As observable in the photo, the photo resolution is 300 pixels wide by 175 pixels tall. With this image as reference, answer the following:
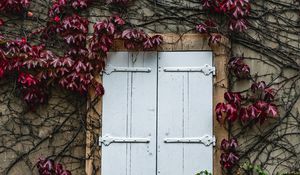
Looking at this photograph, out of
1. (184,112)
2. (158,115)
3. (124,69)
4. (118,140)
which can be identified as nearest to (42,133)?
(118,140)

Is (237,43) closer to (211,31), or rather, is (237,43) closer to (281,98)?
(211,31)

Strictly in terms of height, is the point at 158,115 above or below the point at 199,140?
above

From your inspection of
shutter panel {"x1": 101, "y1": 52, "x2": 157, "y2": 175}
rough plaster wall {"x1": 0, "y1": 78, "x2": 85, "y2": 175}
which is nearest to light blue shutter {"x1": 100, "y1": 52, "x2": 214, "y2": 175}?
shutter panel {"x1": 101, "y1": 52, "x2": 157, "y2": 175}

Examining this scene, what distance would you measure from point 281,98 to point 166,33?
1378mm

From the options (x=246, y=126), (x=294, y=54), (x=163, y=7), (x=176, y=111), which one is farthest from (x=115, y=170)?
(x=294, y=54)

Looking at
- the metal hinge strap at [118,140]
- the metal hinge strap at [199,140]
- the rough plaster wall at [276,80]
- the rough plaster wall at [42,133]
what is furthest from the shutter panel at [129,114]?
the rough plaster wall at [276,80]

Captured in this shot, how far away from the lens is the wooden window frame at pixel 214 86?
19.7 ft

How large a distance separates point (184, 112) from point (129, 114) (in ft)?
1.86

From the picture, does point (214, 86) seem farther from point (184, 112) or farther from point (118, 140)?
point (118, 140)

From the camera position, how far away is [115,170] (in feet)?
19.6

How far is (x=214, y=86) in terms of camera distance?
605cm

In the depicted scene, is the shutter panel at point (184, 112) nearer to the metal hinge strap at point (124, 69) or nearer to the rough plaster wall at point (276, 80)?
the metal hinge strap at point (124, 69)

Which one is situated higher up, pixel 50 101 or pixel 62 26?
pixel 62 26

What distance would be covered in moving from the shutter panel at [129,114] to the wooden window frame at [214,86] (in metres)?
0.08
